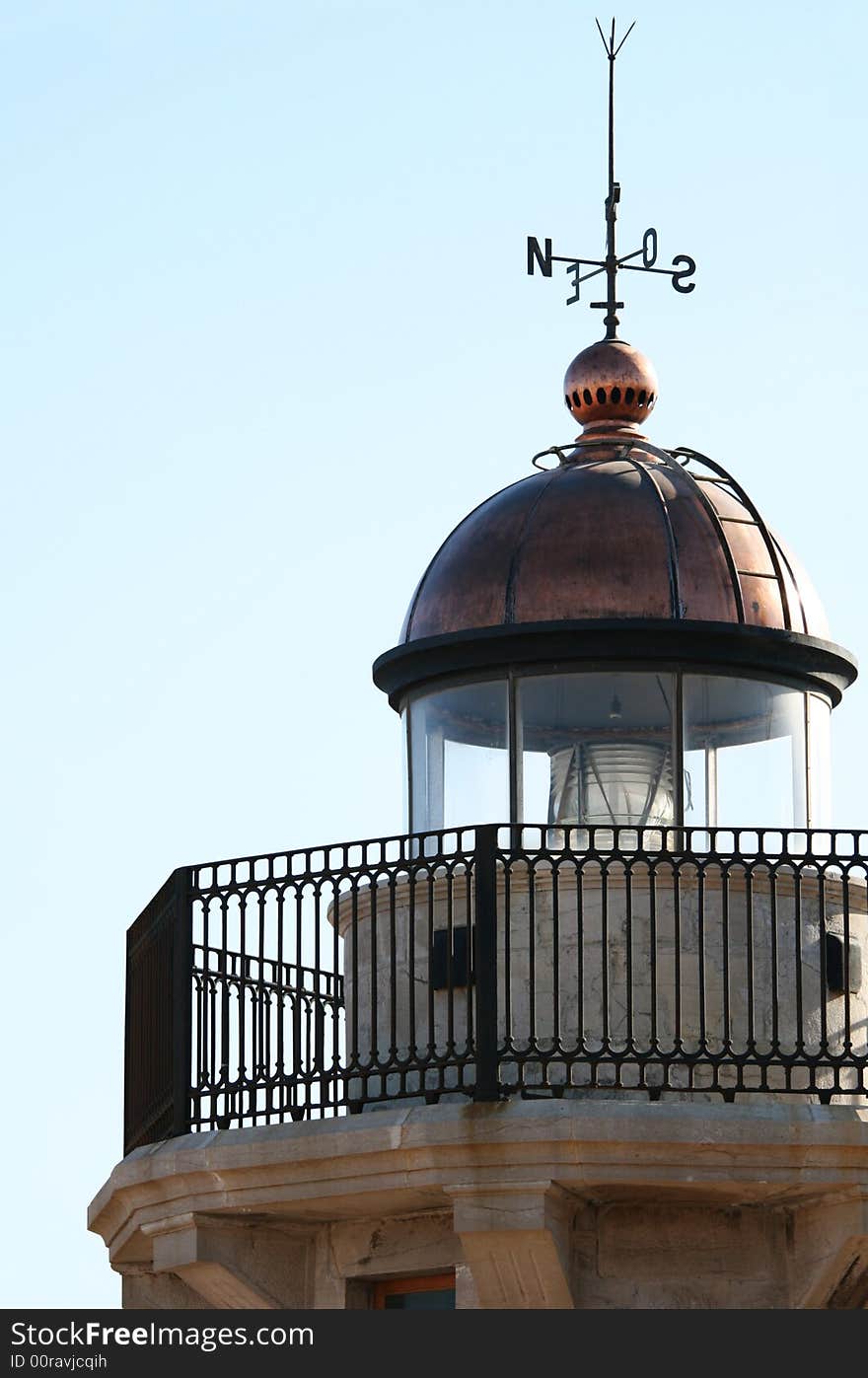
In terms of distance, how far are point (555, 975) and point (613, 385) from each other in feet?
12.8

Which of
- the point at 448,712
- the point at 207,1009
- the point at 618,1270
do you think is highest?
the point at 448,712

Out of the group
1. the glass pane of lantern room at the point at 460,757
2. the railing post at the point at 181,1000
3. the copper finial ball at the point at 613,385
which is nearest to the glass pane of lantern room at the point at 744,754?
the glass pane of lantern room at the point at 460,757

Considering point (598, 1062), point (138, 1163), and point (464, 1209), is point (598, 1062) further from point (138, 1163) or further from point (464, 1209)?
point (138, 1163)

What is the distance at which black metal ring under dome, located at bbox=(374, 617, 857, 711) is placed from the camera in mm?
21688

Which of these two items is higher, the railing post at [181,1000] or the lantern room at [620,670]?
the lantern room at [620,670]

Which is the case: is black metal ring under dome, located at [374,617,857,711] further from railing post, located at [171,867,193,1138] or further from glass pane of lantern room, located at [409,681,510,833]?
railing post, located at [171,867,193,1138]

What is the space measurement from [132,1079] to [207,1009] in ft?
3.58

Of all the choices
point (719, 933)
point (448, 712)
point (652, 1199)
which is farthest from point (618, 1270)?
point (448, 712)

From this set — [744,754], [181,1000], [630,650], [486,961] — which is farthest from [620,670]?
[181,1000]

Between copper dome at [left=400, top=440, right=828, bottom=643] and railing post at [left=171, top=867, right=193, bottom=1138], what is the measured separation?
1.92 meters

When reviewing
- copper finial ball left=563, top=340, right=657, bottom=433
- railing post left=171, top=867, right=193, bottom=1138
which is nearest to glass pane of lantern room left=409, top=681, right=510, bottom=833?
Answer: railing post left=171, top=867, right=193, bottom=1138

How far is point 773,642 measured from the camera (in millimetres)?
21922

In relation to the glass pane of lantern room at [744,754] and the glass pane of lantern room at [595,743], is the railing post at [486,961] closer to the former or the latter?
the glass pane of lantern room at [595,743]

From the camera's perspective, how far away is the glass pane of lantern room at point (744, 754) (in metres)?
21.9
